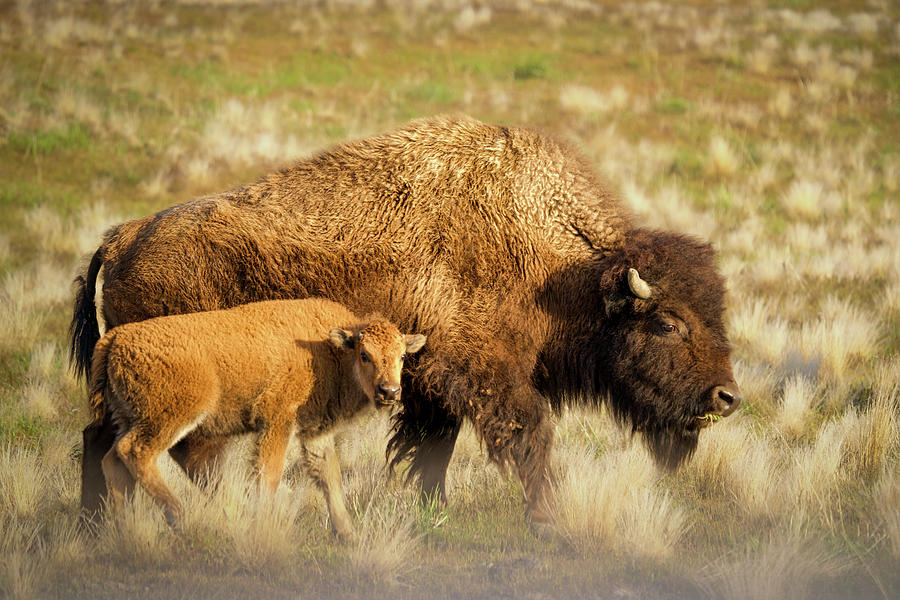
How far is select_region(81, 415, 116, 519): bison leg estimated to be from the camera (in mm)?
5297

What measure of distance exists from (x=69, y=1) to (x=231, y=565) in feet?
85.6

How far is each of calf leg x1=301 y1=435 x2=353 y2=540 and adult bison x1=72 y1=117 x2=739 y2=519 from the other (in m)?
0.58

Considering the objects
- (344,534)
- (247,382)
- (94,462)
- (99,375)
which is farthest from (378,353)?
(94,462)

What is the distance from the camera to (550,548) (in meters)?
5.31

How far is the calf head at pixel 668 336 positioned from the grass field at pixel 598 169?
486mm

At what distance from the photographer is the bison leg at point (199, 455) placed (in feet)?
18.9

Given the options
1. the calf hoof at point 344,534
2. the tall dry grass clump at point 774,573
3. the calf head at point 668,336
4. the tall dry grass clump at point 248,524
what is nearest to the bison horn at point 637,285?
the calf head at point 668,336

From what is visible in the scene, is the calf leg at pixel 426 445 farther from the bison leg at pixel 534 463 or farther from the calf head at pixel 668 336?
the calf head at pixel 668 336

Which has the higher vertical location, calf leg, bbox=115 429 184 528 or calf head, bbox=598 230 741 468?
calf head, bbox=598 230 741 468

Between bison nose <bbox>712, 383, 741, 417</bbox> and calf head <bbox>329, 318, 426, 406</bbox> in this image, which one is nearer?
calf head <bbox>329, 318, 426, 406</bbox>

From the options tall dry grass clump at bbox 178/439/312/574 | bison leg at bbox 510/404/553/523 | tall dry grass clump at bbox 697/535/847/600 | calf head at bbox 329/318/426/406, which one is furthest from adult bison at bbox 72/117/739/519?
tall dry grass clump at bbox 697/535/847/600

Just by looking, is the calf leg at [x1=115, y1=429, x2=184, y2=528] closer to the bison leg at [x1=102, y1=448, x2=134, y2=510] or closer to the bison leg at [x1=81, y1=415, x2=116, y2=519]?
the bison leg at [x1=102, y1=448, x2=134, y2=510]

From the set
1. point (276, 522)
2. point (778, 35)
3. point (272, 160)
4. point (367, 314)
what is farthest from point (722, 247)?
point (778, 35)

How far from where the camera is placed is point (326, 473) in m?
5.43
